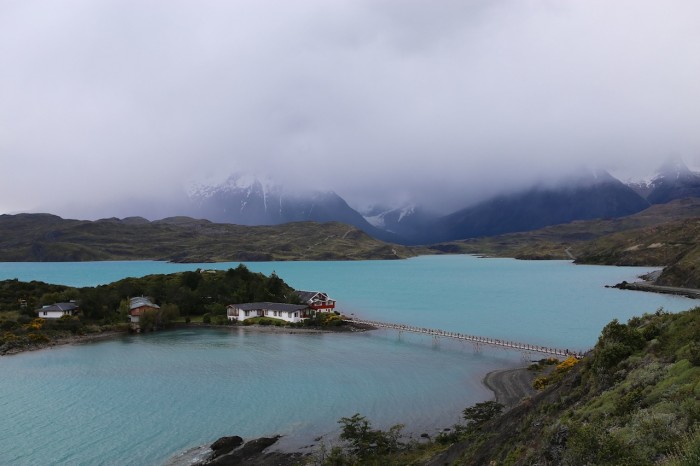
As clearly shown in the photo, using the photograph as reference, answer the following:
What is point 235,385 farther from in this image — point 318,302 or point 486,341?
point 318,302

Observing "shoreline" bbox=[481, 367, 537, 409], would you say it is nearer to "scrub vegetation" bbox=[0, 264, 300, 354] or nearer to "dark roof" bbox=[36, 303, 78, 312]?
"scrub vegetation" bbox=[0, 264, 300, 354]

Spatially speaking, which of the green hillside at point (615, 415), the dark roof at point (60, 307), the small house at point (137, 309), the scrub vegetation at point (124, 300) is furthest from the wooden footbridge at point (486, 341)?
the dark roof at point (60, 307)

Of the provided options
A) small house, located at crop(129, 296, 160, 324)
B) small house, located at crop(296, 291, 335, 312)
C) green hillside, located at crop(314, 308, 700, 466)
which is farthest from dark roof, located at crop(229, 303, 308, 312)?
green hillside, located at crop(314, 308, 700, 466)

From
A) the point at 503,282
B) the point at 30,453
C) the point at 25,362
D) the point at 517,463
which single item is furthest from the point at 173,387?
the point at 503,282

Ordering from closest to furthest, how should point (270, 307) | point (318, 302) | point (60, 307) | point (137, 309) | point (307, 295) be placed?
point (60, 307), point (137, 309), point (270, 307), point (318, 302), point (307, 295)

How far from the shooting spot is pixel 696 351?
48.2 ft

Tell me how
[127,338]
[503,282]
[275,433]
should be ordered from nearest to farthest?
[275,433], [127,338], [503,282]

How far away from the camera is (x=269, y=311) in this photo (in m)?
90.1

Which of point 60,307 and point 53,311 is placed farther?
point 60,307

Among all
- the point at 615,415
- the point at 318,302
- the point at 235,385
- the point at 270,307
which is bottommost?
the point at 235,385

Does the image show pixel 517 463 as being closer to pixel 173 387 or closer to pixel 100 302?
pixel 173 387

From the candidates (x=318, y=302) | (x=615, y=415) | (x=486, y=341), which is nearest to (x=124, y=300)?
(x=318, y=302)

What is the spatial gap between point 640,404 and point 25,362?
69924 millimetres

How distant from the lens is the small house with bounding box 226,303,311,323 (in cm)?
8781
